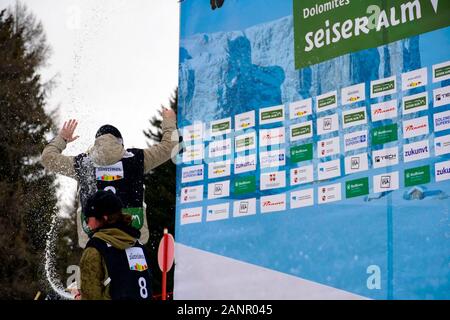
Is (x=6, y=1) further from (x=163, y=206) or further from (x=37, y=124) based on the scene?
(x=163, y=206)

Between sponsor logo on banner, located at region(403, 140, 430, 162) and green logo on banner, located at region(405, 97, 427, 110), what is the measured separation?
274mm

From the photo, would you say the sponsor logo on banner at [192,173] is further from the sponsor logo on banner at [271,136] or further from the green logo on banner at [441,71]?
the green logo on banner at [441,71]

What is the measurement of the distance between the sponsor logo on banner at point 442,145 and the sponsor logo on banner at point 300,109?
1183 millimetres

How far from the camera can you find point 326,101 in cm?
688

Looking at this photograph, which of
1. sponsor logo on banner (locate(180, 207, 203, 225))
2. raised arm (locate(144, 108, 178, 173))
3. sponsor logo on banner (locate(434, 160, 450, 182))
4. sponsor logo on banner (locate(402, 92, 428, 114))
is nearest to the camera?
sponsor logo on banner (locate(434, 160, 450, 182))

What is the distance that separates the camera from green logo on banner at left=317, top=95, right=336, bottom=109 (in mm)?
6840

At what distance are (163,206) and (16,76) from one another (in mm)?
5513

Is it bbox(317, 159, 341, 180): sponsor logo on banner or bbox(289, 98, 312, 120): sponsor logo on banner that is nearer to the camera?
bbox(317, 159, 341, 180): sponsor logo on banner

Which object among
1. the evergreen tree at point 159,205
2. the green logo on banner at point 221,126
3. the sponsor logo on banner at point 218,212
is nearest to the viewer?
the sponsor logo on banner at point 218,212

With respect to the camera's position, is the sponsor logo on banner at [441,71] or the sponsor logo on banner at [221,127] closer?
the sponsor logo on banner at [441,71]

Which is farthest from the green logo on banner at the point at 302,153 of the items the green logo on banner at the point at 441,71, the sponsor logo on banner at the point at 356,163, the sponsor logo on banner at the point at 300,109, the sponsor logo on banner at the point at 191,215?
the green logo on banner at the point at 441,71

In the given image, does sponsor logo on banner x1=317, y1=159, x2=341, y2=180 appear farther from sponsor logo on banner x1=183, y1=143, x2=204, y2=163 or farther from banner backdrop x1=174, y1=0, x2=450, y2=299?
sponsor logo on banner x1=183, y1=143, x2=204, y2=163

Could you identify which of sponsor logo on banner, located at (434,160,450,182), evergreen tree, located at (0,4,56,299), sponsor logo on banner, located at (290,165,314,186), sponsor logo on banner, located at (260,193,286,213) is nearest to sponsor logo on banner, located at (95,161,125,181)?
sponsor logo on banner, located at (260,193,286,213)

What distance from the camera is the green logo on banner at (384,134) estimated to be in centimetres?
641
